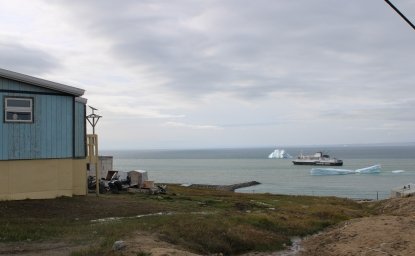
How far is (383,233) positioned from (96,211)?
11.5 meters

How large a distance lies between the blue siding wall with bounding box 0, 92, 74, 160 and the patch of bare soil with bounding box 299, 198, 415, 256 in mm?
11793

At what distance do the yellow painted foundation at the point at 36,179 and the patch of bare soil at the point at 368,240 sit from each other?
11.2 m

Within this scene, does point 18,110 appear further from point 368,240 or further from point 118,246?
point 368,240

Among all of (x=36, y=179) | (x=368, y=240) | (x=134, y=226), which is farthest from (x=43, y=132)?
(x=368, y=240)

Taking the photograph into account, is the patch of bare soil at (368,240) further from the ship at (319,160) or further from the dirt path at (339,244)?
the ship at (319,160)

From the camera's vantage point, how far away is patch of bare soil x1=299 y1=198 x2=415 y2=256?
16.8 meters

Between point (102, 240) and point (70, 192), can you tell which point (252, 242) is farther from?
point (70, 192)

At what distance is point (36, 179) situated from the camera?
2152 centimetres

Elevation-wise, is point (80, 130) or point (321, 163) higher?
point (80, 130)

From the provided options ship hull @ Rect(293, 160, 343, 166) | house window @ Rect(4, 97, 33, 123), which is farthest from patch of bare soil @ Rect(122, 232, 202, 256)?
ship hull @ Rect(293, 160, 343, 166)

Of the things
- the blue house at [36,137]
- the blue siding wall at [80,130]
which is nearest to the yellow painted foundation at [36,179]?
the blue house at [36,137]

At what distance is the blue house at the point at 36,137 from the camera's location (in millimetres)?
20656

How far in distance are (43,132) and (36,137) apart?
40 centimetres

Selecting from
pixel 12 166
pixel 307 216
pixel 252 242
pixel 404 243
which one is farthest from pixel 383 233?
pixel 12 166
